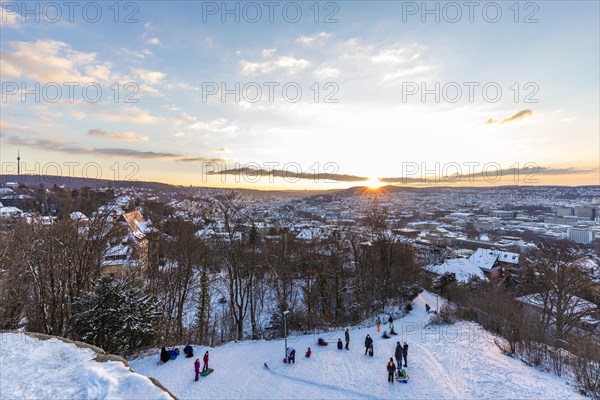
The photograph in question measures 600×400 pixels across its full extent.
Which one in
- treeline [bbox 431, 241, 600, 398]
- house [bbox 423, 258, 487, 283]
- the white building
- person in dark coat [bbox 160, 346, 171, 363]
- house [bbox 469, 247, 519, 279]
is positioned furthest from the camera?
the white building

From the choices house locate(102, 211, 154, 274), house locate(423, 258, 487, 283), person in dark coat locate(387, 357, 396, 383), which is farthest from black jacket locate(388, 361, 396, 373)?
house locate(423, 258, 487, 283)

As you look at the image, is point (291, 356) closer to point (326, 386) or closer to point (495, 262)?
point (326, 386)

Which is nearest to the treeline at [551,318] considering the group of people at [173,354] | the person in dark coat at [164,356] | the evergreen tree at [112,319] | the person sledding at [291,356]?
the person sledding at [291,356]

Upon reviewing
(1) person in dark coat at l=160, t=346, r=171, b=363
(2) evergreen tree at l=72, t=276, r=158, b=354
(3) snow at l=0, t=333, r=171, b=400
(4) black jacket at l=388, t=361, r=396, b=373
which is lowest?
(1) person in dark coat at l=160, t=346, r=171, b=363

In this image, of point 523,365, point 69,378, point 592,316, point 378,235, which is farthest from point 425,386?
point 592,316

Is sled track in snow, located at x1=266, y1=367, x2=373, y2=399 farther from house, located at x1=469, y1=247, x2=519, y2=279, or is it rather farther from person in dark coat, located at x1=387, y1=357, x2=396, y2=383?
house, located at x1=469, y1=247, x2=519, y2=279

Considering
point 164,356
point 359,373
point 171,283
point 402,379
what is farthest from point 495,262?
point 164,356
